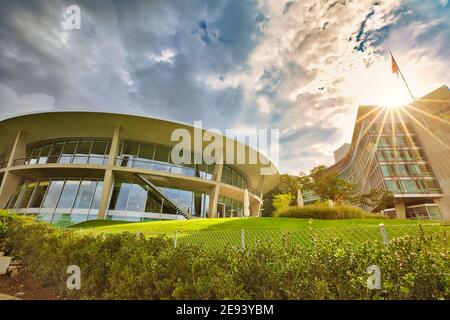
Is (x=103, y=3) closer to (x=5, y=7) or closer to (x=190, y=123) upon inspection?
(x=5, y=7)

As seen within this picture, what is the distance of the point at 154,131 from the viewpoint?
67.4 ft

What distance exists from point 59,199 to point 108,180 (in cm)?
560

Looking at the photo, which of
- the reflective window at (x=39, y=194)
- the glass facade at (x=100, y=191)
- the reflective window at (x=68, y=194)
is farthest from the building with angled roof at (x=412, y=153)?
the reflective window at (x=39, y=194)

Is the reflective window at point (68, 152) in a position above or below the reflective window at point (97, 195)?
above

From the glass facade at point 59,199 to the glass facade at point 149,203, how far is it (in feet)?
5.78

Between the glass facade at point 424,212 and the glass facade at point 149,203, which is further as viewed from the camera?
the glass facade at point 424,212

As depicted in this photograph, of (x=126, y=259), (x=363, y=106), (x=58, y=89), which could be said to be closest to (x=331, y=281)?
(x=126, y=259)

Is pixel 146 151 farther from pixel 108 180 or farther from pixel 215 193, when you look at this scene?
pixel 215 193

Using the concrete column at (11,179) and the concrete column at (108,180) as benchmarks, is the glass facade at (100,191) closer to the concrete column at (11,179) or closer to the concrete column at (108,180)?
the concrete column at (11,179)

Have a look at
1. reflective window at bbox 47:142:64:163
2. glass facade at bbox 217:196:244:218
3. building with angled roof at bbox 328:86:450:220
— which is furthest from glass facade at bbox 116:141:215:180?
building with angled roof at bbox 328:86:450:220

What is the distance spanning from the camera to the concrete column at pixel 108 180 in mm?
17906

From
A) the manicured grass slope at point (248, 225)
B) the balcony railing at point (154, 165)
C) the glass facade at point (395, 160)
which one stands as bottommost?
the manicured grass slope at point (248, 225)

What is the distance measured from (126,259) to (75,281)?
1.09m

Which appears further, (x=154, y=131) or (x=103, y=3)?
(x=154, y=131)
